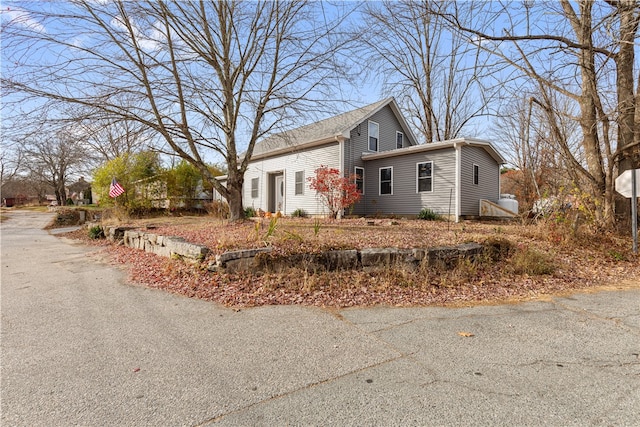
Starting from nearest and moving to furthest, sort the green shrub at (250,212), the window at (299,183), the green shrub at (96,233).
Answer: the green shrub at (96,233)
the window at (299,183)
the green shrub at (250,212)

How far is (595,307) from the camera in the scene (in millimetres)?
3930

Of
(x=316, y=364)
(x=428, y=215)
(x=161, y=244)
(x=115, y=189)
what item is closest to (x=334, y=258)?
(x=316, y=364)

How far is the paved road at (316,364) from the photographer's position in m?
1.91

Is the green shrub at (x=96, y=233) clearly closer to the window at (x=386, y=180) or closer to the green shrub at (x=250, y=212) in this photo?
the green shrub at (x=250, y=212)

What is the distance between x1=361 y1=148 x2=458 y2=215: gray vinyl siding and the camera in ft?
41.3

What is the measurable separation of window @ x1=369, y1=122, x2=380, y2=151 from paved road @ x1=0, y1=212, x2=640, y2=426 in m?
12.4

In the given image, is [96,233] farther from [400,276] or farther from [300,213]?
[400,276]

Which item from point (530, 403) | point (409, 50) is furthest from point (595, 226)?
point (409, 50)

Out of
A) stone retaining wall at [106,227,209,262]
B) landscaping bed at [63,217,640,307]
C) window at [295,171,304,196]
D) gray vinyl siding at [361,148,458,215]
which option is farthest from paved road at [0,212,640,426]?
window at [295,171,304,196]

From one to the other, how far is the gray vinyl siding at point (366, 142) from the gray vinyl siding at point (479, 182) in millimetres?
3868

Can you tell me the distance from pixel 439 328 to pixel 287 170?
1409 cm

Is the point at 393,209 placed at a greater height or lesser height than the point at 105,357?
greater

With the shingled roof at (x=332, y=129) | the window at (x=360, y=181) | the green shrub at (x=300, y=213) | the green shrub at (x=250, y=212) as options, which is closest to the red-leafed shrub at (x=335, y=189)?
the shingled roof at (x=332, y=129)

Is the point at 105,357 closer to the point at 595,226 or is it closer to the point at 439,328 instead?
the point at 439,328
